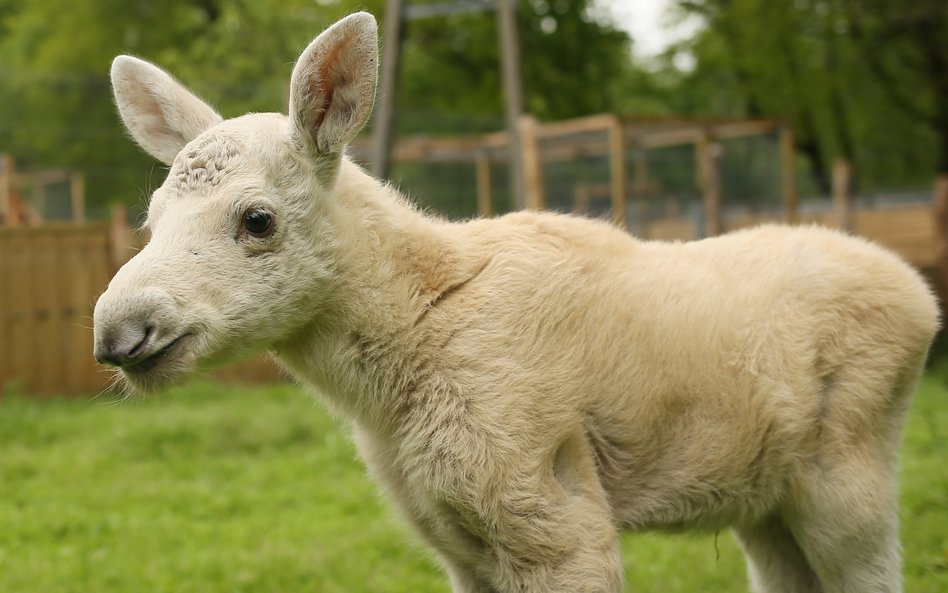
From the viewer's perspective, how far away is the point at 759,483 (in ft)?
12.3

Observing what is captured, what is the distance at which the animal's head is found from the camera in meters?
3.08

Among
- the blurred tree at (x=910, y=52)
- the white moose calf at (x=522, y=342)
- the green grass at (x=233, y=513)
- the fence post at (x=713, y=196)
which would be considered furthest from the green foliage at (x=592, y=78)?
the white moose calf at (x=522, y=342)

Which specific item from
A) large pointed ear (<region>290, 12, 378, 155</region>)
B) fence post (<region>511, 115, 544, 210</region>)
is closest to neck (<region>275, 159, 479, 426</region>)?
large pointed ear (<region>290, 12, 378, 155</region>)

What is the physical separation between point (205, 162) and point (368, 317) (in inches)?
27.9

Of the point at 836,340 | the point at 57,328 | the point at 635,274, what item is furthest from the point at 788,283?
the point at 57,328

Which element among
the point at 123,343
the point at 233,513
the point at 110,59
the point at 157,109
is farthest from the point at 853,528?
the point at 110,59

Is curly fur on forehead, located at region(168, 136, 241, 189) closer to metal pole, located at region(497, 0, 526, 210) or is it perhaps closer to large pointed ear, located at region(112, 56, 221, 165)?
large pointed ear, located at region(112, 56, 221, 165)

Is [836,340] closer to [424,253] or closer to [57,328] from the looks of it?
[424,253]

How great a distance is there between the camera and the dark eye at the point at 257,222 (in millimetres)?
3305

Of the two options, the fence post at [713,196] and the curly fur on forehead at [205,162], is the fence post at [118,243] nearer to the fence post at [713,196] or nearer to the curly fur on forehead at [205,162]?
the fence post at [713,196]

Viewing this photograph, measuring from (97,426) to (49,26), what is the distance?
98.2ft

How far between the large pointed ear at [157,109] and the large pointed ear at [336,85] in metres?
0.59

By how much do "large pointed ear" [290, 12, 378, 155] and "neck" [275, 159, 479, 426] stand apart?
0.23 metres

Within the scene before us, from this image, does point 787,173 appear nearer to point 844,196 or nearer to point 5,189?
point 844,196
